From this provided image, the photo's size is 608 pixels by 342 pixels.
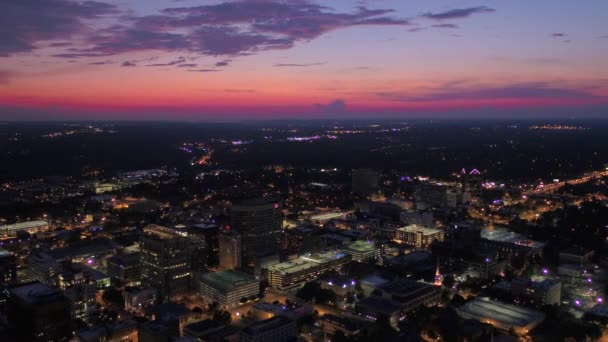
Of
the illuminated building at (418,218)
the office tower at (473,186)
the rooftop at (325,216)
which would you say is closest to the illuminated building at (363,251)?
the illuminated building at (418,218)

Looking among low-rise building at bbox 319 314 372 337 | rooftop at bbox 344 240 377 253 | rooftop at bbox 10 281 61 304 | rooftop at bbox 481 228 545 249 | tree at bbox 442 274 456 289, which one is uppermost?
rooftop at bbox 10 281 61 304

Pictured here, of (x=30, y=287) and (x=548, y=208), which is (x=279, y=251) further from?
(x=548, y=208)

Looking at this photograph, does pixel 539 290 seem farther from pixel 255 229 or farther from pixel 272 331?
pixel 255 229

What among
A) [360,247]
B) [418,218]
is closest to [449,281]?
[360,247]

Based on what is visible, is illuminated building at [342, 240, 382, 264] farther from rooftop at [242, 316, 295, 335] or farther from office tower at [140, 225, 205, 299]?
rooftop at [242, 316, 295, 335]

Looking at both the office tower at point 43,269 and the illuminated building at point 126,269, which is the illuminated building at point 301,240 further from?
the office tower at point 43,269

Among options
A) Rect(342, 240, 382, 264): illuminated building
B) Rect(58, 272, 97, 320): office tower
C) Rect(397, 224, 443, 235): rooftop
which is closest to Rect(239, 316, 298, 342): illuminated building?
Rect(58, 272, 97, 320): office tower
